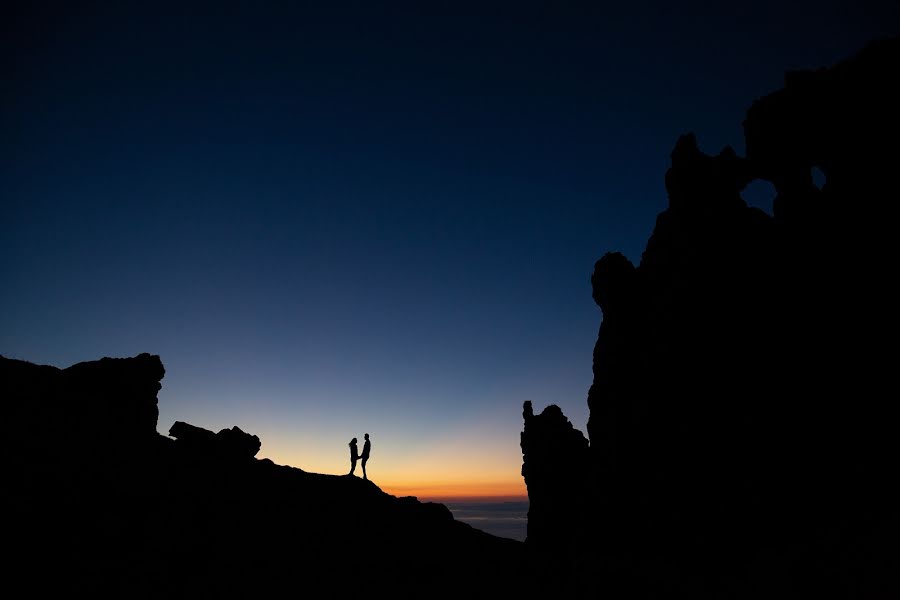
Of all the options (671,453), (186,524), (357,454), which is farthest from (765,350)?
(186,524)

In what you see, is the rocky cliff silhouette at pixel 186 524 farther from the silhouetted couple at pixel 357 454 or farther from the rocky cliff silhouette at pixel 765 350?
the rocky cliff silhouette at pixel 765 350

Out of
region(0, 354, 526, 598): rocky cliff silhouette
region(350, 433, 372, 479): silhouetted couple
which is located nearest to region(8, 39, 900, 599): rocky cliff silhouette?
region(0, 354, 526, 598): rocky cliff silhouette

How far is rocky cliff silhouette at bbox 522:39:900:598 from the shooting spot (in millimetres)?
35562

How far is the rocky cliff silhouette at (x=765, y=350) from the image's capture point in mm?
35562

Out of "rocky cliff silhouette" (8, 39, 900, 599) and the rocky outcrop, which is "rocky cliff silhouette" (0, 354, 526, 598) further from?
the rocky outcrop

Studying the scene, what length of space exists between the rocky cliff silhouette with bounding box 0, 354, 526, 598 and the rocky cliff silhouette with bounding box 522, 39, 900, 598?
14024 millimetres

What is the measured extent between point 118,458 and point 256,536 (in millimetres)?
9149

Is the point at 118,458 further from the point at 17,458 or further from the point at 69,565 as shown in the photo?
the point at 69,565

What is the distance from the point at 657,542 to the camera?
41.3 meters

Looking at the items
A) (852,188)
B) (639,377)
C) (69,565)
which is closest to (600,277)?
(639,377)

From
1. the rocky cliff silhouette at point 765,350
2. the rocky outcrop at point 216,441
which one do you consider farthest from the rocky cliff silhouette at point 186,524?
the rocky cliff silhouette at point 765,350

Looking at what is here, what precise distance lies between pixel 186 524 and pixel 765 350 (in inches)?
1830

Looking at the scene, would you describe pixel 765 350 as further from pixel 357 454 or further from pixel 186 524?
pixel 186 524

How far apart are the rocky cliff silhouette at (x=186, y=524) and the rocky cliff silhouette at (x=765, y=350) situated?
1402cm
